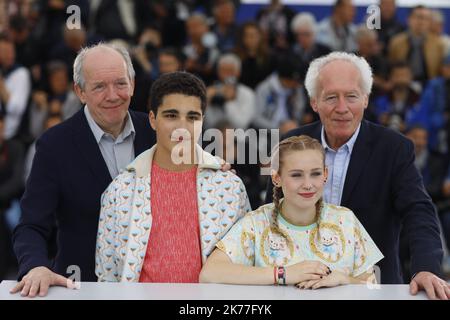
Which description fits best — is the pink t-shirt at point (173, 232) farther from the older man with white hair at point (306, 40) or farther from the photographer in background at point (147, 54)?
the older man with white hair at point (306, 40)

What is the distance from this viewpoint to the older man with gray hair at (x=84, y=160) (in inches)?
129

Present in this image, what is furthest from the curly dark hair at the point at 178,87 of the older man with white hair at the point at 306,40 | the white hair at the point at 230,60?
the older man with white hair at the point at 306,40

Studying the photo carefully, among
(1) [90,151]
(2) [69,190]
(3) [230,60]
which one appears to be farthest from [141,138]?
(3) [230,60]

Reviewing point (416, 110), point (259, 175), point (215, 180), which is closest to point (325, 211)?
point (215, 180)

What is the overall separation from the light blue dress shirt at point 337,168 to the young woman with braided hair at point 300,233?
43 centimetres

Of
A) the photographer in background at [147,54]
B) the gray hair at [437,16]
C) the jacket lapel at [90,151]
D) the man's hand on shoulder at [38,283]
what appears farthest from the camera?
the gray hair at [437,16]

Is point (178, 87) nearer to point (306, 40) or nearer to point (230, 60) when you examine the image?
point (230, 60)

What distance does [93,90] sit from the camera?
3.49m

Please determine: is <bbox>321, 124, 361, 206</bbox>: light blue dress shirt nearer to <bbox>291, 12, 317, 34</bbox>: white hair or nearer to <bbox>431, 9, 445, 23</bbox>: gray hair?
<bbox>291, 12, 317, 34</bbox>: white hair

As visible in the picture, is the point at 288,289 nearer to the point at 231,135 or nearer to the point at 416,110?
the point at 231,135

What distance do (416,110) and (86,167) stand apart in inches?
158

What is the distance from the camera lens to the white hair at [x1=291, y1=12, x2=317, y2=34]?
23.2 feet

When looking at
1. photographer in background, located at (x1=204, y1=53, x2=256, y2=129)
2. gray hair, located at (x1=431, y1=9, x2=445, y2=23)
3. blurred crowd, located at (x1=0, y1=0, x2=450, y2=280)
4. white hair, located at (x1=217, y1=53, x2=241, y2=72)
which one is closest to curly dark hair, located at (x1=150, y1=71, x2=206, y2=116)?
blurred crowd, located at (x1=0, y1=0, x2=450, y2=280)

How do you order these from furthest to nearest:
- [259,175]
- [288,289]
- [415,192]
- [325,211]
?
1. [259,175]
2. [415,192]
3. [325,211]
4. [288,289]
